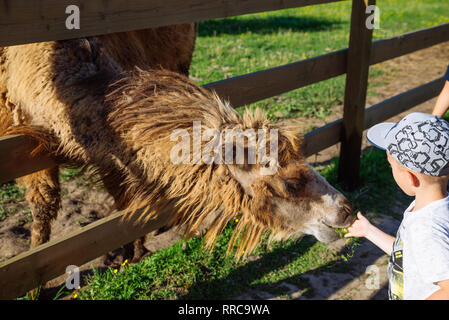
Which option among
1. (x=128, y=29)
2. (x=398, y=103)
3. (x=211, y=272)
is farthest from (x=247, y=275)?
(x=398, y=103)

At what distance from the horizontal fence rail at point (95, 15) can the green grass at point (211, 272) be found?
1874 mm

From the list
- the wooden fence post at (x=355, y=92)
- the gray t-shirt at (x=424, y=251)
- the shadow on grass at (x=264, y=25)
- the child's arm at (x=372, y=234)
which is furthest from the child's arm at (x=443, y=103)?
the shadow on grass at (x=264, y=25)

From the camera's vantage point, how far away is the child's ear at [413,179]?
1.70 m

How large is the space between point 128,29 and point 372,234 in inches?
68.4

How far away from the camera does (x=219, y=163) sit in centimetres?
221

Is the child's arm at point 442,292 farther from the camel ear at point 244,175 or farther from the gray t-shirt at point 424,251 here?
the camel ear at point 244,175

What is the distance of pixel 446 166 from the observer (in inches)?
62.6

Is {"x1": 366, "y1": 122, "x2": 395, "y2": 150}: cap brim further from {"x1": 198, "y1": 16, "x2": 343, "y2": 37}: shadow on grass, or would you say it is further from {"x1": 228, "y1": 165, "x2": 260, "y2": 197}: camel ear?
{"x1": 198, "y1": 16, "x2": 343, "y2": 37}: shadow on grass

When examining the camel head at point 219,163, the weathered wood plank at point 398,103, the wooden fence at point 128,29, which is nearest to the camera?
the wooden fence at point 128,29

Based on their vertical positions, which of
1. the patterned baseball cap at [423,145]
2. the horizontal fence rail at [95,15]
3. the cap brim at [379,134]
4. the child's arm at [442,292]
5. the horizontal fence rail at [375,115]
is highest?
the horizontal fence rail at [95,15]

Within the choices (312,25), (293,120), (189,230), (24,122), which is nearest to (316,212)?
(189,230)

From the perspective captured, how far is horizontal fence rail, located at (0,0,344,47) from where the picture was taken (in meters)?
1.91

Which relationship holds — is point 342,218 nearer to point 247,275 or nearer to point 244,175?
point 244,175

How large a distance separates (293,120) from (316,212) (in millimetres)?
3910
